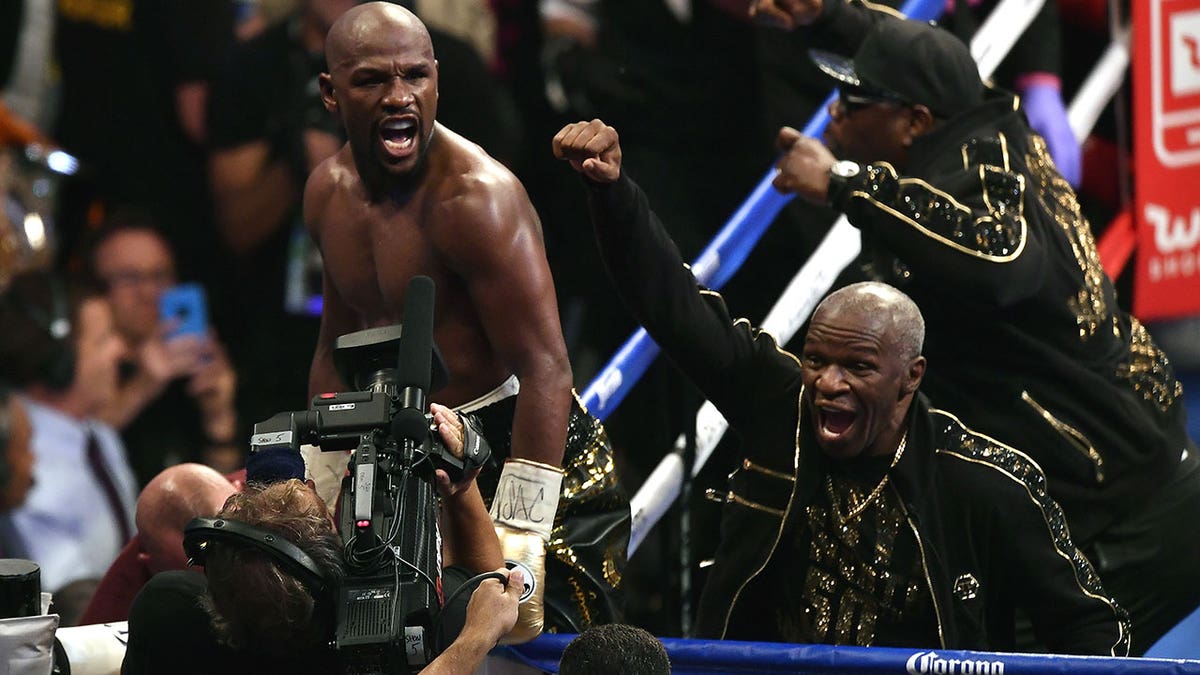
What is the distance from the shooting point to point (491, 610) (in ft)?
8.98

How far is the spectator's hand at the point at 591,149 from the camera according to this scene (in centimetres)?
330

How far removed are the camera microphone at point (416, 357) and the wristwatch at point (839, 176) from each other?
4.05 ft

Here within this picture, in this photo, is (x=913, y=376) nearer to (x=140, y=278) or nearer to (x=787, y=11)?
(x=787, y=11)

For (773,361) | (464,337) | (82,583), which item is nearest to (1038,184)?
(773,361)

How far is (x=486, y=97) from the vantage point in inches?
209

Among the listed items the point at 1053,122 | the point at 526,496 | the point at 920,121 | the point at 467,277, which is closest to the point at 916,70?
the point at 920,121

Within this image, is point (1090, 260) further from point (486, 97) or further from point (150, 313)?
point (150, 313)

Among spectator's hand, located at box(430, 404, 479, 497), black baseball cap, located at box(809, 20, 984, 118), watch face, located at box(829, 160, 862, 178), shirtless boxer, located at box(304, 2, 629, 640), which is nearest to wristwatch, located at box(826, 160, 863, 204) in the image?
watch face, located at box(829, 160, 862, 178)

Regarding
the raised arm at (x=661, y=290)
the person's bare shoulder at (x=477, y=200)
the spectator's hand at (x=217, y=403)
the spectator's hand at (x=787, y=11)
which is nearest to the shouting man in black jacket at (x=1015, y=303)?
the spectator's hand at (x=787, y=11)

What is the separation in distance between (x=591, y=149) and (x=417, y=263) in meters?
0.36

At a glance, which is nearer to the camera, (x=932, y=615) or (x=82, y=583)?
(x=932, y=615)

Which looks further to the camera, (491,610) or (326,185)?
(326,185)

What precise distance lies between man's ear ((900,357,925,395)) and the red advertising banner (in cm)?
163

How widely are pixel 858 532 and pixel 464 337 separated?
0.76 m
